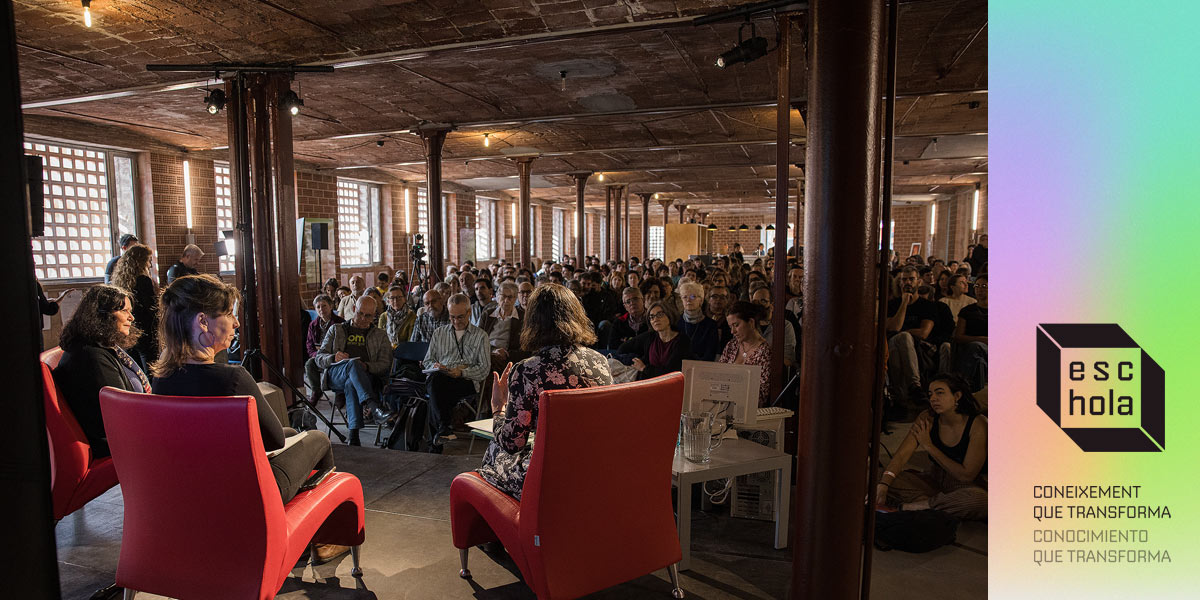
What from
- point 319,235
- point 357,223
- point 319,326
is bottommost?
point 319,326

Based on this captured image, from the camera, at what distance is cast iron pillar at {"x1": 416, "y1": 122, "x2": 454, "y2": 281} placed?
8070 mm

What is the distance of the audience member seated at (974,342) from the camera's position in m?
4.79

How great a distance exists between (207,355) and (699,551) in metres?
2.04

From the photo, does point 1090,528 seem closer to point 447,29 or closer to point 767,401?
point 767,401

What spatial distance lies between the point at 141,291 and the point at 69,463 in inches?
107

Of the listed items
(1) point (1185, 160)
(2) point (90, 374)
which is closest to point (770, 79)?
(1) point (1185, 160)

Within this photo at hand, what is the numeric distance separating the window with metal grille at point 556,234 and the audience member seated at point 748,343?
20.3 meters

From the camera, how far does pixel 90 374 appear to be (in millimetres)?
2701

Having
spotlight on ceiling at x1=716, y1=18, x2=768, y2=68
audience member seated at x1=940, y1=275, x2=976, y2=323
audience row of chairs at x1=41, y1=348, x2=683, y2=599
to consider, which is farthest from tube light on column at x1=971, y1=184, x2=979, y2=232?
audience row of chairs at x1=41, y1=348, x2=683, y2=599

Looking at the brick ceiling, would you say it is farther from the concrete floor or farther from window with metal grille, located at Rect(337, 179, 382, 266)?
window with metal grille, located at Rect(337, 179, 382, 266)

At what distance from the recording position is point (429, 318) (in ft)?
17.5

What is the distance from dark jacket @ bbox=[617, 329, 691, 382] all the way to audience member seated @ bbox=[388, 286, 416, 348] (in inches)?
81.0

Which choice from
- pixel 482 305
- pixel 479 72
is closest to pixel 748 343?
pixel 482 305

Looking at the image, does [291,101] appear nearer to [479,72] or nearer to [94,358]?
[479,72]
